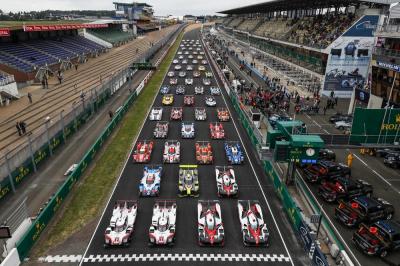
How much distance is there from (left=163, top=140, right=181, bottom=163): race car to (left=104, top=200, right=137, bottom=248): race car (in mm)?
8058

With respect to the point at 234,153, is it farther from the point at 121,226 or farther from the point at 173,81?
the point at 173,81

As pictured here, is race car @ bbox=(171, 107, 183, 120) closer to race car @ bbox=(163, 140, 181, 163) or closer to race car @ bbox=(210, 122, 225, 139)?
race car @ bbox=(210, 122, 225, 139)

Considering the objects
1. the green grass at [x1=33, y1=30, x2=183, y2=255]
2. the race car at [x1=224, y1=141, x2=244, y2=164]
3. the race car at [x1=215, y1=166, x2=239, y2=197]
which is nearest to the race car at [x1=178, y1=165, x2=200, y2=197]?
the race car at [x1=215, y1=166, x2=239, y2=197]

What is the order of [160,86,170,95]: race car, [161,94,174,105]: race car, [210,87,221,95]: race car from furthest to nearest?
[210,87,221,95]: race car < [160,86,170,95]: race car < [161,94,174,105]: race car

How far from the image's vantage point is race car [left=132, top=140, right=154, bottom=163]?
30547mm

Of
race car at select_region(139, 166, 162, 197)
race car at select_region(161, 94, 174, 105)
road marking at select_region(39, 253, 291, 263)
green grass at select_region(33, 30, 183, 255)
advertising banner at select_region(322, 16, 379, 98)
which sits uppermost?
advertising banner at select_region(322, 16, 379, 98)

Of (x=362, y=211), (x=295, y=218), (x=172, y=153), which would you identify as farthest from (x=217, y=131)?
(x=362, y=211)

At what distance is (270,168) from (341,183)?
19.1 feet

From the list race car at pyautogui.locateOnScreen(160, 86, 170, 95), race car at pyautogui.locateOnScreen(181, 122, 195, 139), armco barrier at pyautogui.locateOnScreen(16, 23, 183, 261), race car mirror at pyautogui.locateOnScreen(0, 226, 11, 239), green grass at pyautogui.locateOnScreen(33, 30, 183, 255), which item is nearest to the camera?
race car mirror at pyautogui.locateOnScreen(0, 226, 11, 239)

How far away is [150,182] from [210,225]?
7304mm

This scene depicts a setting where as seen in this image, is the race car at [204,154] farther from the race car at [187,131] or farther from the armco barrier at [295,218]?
the armco barrier at [295,218]

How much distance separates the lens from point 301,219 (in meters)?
19.8

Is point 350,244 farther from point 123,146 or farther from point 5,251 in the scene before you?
point 123,146

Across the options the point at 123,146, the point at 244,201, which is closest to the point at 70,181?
the point at 123,146
